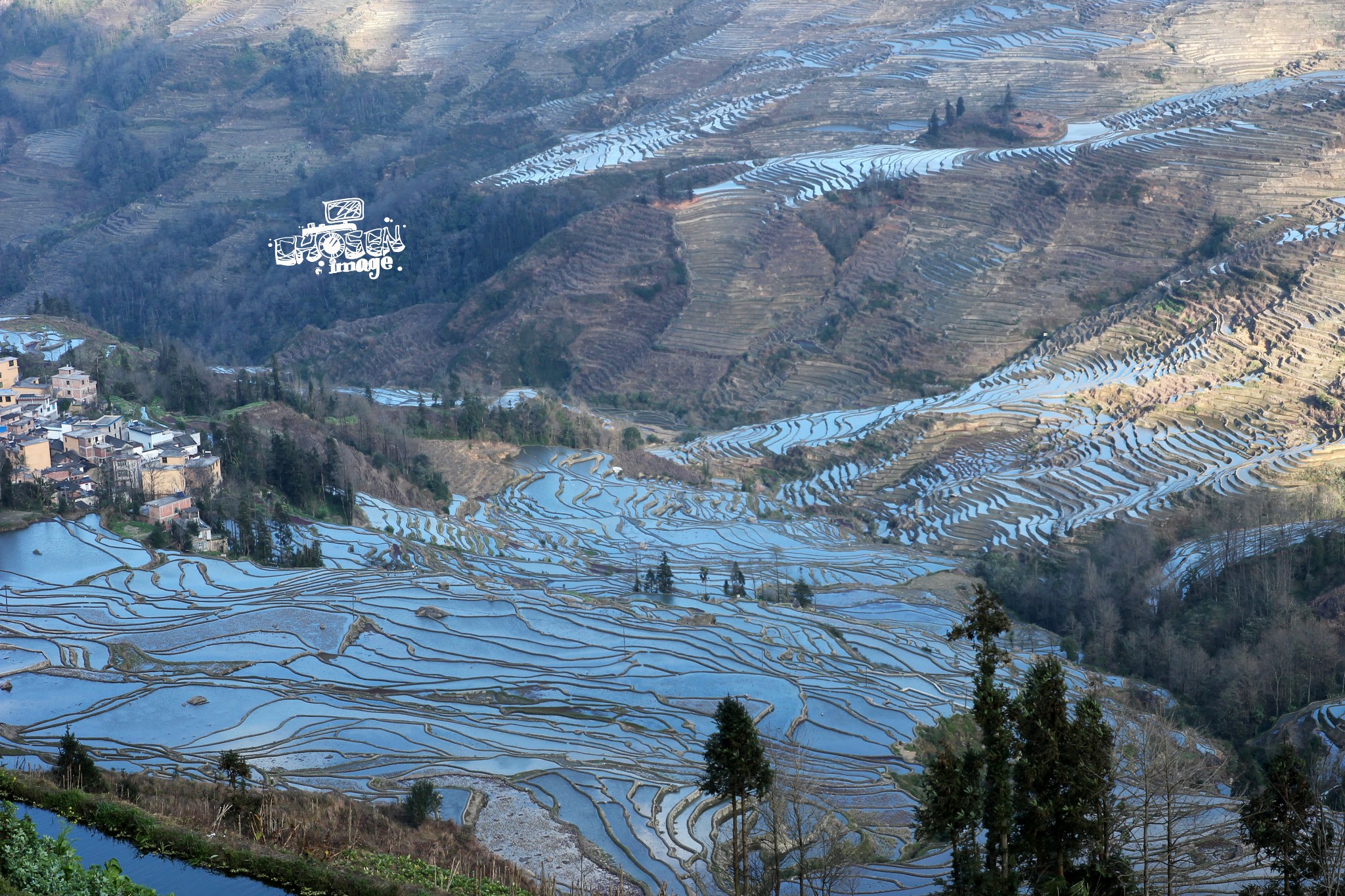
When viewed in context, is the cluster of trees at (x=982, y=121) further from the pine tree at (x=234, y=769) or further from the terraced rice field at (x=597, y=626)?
the pine tree at (x=234, y=769)

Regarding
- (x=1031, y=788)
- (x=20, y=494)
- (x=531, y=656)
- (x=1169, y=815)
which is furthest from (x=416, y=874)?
(x=20, y=494)

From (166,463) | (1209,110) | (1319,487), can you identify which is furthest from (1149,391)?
(166,463)

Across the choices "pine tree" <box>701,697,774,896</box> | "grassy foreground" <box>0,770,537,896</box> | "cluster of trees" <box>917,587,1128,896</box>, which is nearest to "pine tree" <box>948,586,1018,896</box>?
"cluster of trees" <box>917,587,1128,896</box>

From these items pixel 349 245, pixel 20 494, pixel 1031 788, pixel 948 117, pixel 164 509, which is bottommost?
pixel 1031 788

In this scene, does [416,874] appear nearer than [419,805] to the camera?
Yes

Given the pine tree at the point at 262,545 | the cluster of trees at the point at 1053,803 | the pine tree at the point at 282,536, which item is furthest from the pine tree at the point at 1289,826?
the pine tree at the point at 262,545

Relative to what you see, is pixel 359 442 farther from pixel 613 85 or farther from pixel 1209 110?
pixel 613 85

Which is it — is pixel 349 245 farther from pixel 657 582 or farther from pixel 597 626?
pixel 597 626
